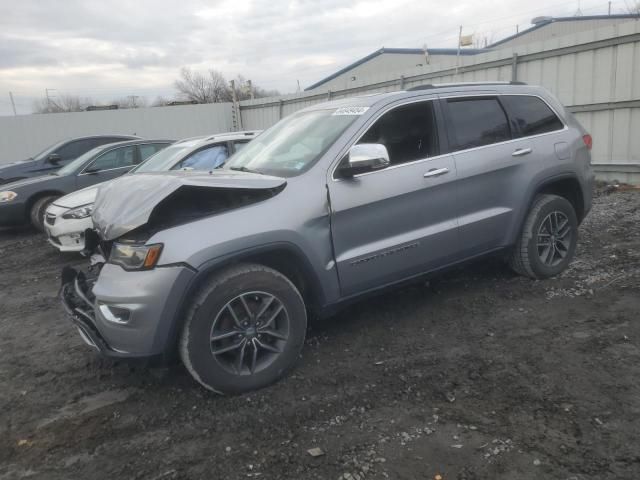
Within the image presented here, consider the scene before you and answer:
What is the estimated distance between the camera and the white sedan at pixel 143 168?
6641 mm

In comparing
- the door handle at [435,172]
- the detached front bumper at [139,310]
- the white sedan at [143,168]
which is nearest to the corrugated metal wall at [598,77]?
the white sedan at [143,168]

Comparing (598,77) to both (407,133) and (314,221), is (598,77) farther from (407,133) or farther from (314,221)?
(314,221)

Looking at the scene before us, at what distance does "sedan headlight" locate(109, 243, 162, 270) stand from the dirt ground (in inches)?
36.2

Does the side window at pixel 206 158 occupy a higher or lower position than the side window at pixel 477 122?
lower

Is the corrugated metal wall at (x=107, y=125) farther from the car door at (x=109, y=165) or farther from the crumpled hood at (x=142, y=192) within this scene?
the crumpled hood at (x=142, y=192)

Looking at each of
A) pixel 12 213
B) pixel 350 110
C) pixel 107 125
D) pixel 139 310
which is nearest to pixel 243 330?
pixel 139 310

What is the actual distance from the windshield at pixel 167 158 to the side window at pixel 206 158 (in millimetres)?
121

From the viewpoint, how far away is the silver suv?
298 cm

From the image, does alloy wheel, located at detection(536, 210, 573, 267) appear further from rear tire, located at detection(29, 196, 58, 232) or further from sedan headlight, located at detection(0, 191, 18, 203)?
sedan headlight, located at detection(0, 191, 18, 203)

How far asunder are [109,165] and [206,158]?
2992 millimetres

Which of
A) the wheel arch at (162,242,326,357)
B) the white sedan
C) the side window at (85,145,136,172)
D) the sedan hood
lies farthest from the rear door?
the sedan hood

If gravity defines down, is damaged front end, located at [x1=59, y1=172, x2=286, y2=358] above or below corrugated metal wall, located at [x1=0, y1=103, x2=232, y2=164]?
below

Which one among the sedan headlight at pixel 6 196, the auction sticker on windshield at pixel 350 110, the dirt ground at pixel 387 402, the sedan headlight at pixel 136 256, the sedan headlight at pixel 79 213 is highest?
the auction sticker on windshield at pixel 350 110

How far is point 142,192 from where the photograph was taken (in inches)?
123
